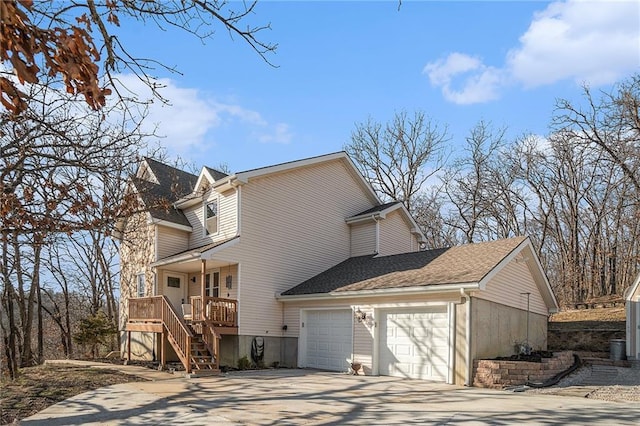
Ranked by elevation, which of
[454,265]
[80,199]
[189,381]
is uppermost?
[80,199]

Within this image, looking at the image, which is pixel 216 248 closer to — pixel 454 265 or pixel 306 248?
pixel 306 248

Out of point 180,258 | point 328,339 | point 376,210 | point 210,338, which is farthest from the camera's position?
point 376,210

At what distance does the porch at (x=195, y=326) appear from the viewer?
1606cm

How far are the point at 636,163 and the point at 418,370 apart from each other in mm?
14014

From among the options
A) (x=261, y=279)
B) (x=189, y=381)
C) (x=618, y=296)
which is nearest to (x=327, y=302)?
(x=261, y=279)

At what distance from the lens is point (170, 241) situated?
20859 millimetres

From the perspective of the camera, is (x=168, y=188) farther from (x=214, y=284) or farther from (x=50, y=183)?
(x=50, y=183)

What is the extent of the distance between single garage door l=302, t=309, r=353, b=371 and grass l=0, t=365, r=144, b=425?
6004 mm

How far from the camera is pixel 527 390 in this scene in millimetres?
13289

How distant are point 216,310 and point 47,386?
209 inches

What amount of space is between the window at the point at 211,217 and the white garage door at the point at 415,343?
278 inches

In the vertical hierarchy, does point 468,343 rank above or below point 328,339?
above

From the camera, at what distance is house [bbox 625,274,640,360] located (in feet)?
59.1

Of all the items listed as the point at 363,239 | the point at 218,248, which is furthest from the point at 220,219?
the point at 363,239
